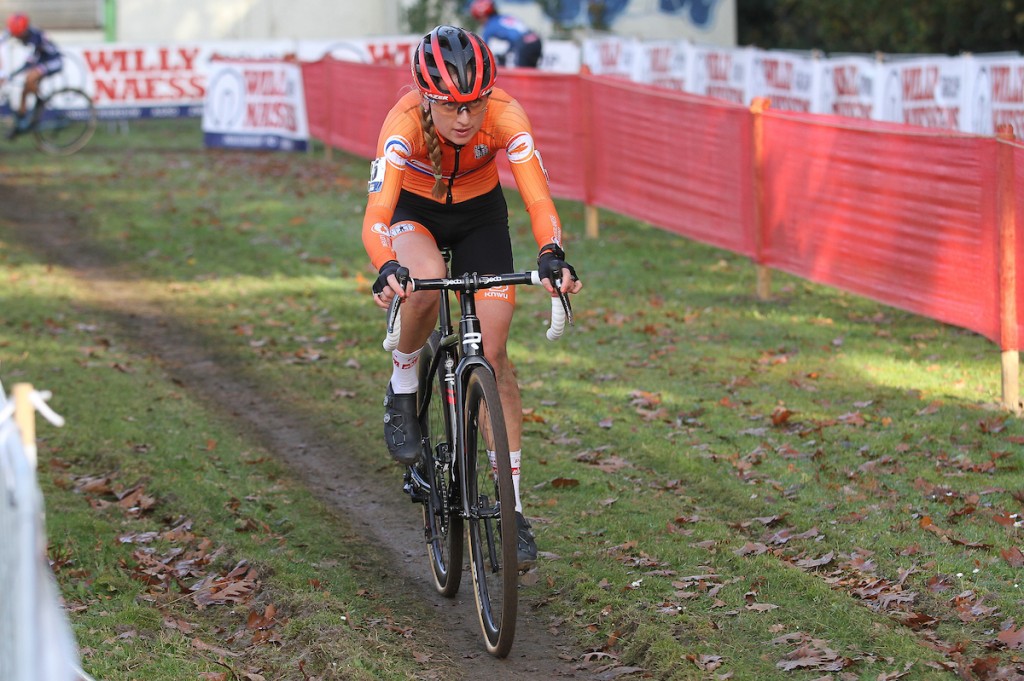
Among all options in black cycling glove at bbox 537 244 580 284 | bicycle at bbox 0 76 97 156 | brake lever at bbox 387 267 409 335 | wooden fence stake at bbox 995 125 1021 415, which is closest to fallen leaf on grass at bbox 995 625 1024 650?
black cycling glove at bbox 537 244 580 284

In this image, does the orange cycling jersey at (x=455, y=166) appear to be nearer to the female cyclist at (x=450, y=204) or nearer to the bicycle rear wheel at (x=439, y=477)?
the female cyclist at (x=450, y=204)

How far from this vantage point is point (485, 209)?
6.04m

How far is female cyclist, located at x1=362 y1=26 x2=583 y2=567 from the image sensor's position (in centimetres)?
539

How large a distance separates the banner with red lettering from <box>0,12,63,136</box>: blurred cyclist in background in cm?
287

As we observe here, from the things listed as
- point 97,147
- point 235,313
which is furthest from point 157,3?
point 235,313

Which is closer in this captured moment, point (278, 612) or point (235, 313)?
point (278, 612)

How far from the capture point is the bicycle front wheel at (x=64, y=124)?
77.5ft

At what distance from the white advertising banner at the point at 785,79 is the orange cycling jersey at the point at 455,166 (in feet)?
51.0

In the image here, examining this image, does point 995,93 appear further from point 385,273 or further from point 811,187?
point 385,273

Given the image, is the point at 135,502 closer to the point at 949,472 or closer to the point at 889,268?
the point at 949,472

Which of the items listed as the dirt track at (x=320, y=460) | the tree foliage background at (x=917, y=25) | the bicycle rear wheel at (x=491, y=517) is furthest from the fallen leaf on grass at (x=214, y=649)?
the tree foliage background at (x=917, y=25)

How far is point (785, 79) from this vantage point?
72.9 ft

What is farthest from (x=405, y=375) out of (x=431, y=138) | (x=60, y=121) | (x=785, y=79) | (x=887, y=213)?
(x=60, y=121)

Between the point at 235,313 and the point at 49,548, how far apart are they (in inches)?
234
